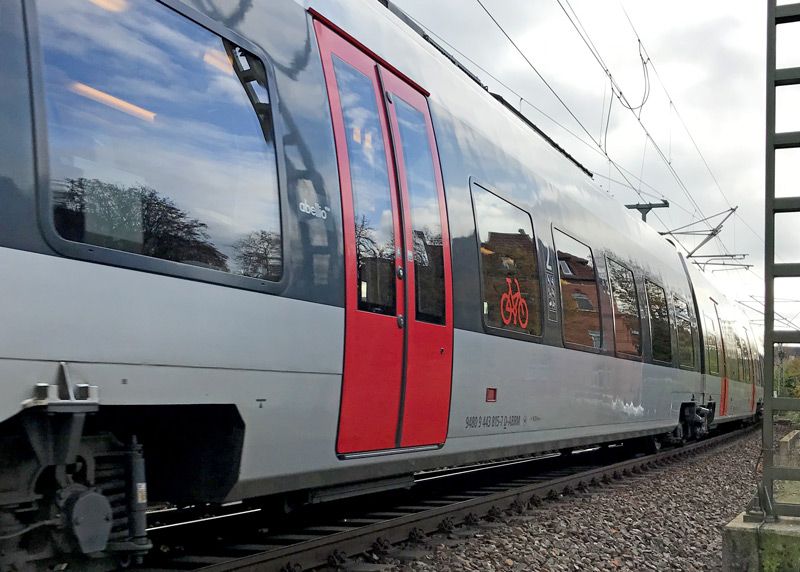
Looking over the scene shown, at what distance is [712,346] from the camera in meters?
17.4

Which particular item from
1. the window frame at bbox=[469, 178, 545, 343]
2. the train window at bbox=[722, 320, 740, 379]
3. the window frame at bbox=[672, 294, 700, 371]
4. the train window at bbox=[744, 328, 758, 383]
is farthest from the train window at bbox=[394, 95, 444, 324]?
the train window at bbox=[744, 328, 758, 383]

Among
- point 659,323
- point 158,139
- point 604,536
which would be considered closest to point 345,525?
point 604,536

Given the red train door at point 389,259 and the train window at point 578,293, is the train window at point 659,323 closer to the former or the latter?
the train window at point 578,293

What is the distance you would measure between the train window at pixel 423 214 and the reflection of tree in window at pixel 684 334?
898cm

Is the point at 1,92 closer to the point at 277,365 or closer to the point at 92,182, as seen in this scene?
the point at 92,182

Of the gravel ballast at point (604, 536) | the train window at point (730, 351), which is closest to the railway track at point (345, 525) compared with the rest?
the gravel ballast at point (604, 536)

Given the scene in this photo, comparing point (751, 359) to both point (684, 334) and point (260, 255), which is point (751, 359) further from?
point (260, 255)

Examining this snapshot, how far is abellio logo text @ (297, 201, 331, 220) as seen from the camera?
4645mm

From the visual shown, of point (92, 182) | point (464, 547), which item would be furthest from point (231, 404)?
point (464, 547)

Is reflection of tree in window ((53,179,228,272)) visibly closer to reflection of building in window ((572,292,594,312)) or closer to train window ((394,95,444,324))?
train window ((394,95,444,324))

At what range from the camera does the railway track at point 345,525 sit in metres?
4.73

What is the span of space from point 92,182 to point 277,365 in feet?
4.47

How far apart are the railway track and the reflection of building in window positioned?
1903mm

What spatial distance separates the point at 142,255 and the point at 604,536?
182 inches
